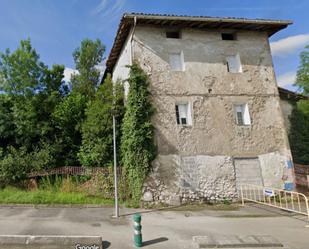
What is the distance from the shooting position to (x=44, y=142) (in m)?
15.7

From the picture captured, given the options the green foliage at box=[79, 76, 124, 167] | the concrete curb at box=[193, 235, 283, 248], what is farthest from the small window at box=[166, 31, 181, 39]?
the concrete curb at box=[193, 235, 283, 248]

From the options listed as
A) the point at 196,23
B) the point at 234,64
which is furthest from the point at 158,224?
the point at 196,23

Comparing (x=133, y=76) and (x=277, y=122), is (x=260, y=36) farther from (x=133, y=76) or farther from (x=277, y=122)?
(x=133, y=76)

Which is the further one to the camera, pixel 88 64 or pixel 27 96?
pixel 88 64

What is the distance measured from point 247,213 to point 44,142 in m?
11.9

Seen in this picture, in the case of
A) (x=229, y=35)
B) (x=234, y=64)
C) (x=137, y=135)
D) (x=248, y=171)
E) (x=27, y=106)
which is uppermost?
(x=229, y=35)

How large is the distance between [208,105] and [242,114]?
2165 millimetres

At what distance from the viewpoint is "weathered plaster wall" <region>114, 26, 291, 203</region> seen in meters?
13.1

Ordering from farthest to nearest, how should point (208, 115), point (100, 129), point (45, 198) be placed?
point (100, 129) → point (208, 115) → point (45, 198)

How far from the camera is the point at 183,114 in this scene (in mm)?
14070

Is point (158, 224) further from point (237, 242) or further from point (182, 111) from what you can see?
point (182, 111)

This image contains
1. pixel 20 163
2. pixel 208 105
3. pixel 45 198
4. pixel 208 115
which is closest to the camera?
pixel 45 198

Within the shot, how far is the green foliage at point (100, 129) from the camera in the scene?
14031 millimetres

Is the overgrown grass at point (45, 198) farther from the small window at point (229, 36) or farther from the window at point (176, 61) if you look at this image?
the small window at point (229, 36)
